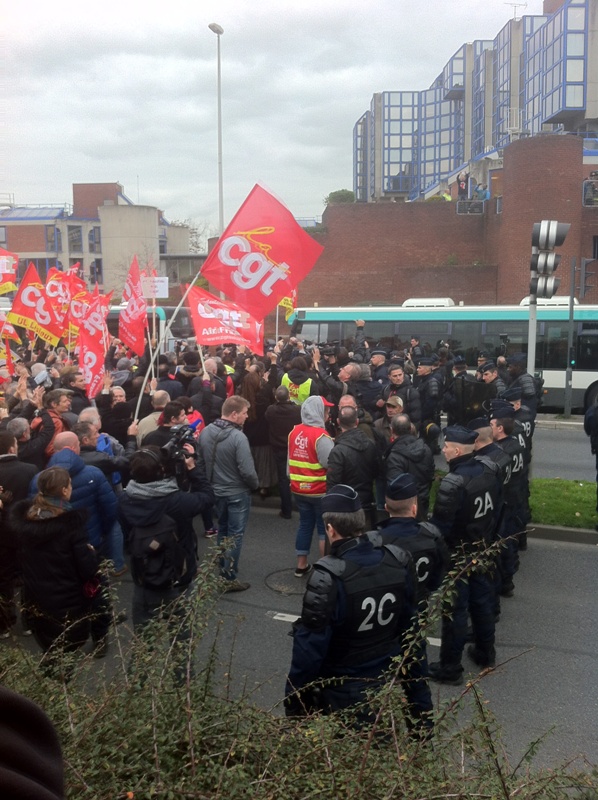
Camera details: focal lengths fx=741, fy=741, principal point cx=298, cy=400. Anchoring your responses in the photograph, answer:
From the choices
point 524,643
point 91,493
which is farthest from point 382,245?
point 91,493

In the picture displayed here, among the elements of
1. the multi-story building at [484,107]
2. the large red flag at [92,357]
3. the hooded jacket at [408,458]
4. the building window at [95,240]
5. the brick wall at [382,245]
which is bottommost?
the hooded jacket at [408,458]

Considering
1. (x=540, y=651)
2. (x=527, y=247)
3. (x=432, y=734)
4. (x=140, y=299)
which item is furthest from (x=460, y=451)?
(x=527, y=247)

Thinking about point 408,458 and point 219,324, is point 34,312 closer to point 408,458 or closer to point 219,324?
point 219,324

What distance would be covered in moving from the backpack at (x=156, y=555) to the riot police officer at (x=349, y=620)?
125cm

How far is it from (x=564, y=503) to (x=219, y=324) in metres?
5.28

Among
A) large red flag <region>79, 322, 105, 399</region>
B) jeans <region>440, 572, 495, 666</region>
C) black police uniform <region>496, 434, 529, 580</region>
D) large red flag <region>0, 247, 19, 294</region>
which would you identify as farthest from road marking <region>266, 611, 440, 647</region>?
large red flag <region>0, 247, 19, 294</region>

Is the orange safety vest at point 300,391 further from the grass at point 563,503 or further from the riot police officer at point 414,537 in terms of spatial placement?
the riot police officer at point 414,537

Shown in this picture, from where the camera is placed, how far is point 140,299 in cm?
1161

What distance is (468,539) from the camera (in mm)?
5332

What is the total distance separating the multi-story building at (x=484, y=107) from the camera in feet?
192

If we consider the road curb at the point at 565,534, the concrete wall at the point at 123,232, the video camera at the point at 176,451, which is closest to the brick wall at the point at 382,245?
the concrete wall at the point at 123,232

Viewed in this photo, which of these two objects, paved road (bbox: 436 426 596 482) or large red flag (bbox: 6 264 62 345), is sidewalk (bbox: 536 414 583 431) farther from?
large red flag (bbox: 6 264 62 345)

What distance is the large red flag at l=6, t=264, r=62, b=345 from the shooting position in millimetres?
11727

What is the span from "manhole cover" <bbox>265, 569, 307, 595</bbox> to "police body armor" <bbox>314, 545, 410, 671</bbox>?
11.3 feet
